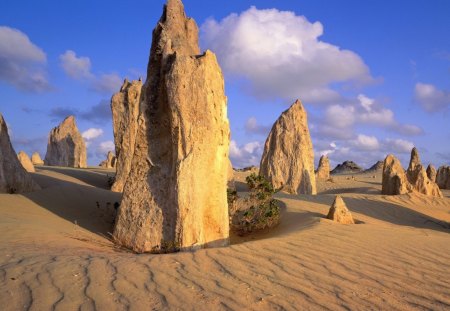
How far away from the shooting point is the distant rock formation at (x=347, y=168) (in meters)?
56.3

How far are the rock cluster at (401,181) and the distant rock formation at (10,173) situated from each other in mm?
14629

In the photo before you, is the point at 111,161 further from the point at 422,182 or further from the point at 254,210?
the point at 254,210

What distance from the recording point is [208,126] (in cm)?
723

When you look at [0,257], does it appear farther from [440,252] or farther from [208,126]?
[440,252]

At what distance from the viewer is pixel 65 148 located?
1403 inches

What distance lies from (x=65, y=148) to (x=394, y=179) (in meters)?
26.7

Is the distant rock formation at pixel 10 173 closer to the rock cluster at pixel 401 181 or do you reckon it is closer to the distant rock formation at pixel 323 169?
the rock cluster at pixel 401 181

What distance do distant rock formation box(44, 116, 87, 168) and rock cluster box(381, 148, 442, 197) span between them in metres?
25.1

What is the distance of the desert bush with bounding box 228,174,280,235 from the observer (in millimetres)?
9938

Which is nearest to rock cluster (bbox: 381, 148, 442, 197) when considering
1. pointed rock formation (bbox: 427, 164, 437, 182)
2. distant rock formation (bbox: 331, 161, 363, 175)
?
pointed rock formation (bbox: 427, 164, 437, 182)

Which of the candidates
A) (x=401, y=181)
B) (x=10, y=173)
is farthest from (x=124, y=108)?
(x=401, y=181)

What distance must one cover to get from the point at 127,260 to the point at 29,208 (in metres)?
5.28

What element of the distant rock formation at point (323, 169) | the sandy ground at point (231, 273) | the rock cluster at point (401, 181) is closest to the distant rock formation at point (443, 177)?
the distant rock formation at point (323, 169)

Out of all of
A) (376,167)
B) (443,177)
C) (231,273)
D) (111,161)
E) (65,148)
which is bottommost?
(231,273)
